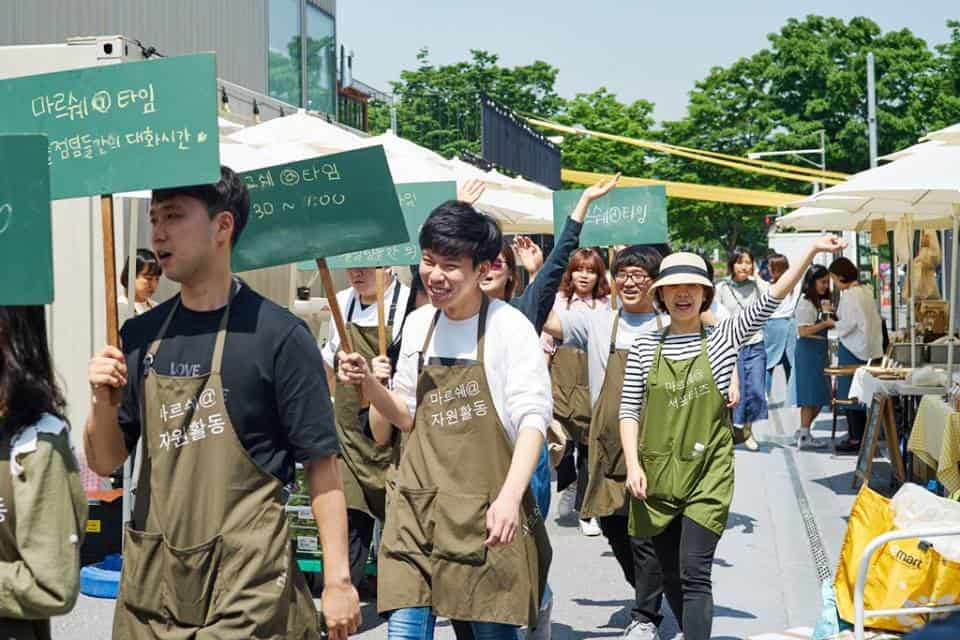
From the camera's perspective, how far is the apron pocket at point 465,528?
4477mm

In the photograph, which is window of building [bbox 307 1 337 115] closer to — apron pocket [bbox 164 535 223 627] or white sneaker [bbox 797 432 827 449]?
white sneaker [bbox 797 432 827 449]

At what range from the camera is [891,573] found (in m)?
5.43

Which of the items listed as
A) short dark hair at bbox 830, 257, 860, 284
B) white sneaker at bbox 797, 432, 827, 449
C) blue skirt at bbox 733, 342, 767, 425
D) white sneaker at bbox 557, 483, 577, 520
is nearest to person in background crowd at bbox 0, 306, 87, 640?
white sneaker at bbox 557, 483, 577, 520

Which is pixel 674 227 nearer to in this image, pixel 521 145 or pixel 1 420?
pixel 521 145

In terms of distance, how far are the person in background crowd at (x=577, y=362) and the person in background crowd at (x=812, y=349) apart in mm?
5716

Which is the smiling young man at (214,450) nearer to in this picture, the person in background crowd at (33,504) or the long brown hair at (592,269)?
the person in background crowd at (33,504)

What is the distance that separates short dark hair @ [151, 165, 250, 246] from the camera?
364 cm

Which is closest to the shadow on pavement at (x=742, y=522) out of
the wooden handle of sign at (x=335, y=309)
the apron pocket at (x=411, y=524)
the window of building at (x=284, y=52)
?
the apron pocket at (x=411, y=524)

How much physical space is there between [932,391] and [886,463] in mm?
2608

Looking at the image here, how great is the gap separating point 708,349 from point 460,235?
1737mm

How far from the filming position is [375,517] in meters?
7.21

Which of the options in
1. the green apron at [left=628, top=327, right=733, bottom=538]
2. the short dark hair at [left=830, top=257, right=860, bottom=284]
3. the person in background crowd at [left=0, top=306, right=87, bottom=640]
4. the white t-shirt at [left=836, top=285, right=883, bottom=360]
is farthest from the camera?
the short dark hair at [left=830, top=257, right=860, bottom=284]

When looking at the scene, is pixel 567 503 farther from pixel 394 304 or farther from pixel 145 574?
pixel 145 574

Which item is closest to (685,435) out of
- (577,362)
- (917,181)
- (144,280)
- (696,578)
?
(696,578)
